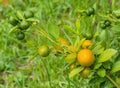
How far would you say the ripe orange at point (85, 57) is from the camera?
5.45 ft

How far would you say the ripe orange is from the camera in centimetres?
166

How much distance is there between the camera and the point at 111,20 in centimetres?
192

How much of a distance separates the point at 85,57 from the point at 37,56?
1376 mm

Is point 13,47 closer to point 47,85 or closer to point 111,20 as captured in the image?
point 47,85

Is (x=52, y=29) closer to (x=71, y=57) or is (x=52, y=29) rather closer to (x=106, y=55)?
(x=71, y=57)

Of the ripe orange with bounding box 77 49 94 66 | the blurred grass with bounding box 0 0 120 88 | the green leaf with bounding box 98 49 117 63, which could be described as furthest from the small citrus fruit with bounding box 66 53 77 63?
the blurred grass with bounding box 0 0 120 88

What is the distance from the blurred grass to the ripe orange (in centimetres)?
73

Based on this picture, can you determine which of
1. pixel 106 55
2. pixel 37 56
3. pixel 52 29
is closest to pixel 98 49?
pixel 106 55

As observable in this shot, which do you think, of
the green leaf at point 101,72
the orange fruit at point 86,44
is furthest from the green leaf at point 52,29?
the green leaf at point 101,72

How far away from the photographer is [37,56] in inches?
118

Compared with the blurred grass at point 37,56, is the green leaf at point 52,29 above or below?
above

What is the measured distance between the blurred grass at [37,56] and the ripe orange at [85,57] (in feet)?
2.40

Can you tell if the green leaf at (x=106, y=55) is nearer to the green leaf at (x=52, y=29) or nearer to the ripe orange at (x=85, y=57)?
the ripe orange at (x=85, y=57)

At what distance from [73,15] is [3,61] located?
867 mm
